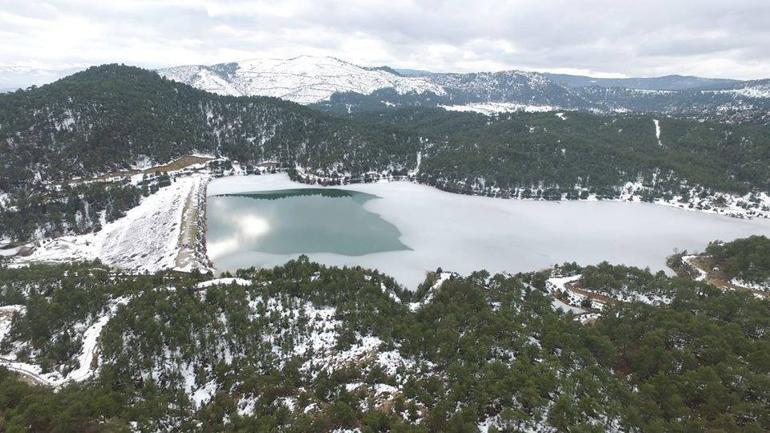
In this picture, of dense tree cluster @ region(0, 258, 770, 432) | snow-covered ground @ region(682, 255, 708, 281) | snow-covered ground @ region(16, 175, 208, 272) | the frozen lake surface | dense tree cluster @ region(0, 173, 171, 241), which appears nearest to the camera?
dense tree cluster @ region(0, 258, 770, 432)

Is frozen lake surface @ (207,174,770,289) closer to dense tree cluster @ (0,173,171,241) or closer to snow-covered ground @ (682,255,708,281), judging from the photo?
snow-covered ground @ (682,255,708,281)

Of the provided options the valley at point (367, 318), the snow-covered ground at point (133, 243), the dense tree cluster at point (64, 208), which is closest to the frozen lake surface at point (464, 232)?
the valley at point (367, 318)

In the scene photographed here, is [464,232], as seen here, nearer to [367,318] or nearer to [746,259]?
[746,259]

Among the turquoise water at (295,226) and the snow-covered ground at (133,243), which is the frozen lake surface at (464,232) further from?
the snow-covered ground at (133,243)

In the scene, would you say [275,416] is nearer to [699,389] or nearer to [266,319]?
[266,319]

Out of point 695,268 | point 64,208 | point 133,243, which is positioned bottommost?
point 695,268

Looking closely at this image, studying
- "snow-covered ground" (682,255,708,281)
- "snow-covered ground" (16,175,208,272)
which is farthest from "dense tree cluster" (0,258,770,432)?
"snow-covered ground" (682,255,708,281)

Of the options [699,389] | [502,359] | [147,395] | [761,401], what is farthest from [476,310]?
[147,395]

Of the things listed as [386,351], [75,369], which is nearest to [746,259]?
[386,351]
